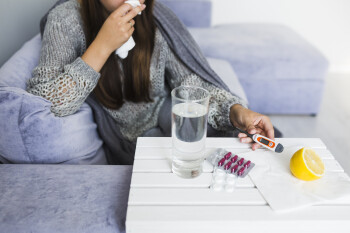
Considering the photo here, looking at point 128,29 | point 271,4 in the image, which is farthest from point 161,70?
point 271,4

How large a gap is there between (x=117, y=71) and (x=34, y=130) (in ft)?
1.18

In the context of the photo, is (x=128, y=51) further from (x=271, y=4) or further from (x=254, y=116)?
(x=271, y=4)

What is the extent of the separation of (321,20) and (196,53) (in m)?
2.05

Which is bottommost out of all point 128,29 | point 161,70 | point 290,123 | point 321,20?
point 290,123

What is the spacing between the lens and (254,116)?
2.83ft

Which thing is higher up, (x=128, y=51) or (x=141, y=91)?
(x=128, y=51)

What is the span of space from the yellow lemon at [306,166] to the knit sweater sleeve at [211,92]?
294mm

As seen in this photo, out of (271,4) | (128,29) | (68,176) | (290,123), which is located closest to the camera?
(68,176)

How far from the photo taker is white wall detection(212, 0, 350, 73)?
8.79ft

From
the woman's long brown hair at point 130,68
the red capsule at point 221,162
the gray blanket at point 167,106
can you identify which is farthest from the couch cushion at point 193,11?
the red capsule at point 221,162

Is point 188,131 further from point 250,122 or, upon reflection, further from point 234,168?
point 250,122

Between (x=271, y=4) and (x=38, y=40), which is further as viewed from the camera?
(x=271, y=4)

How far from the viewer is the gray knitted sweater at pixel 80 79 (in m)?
0.89

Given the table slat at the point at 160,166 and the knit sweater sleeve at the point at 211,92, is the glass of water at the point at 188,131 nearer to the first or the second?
the table slat at the point at 160,166
